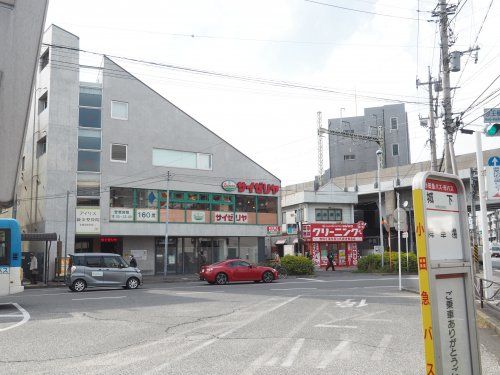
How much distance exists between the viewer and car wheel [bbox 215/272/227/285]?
25938 mm

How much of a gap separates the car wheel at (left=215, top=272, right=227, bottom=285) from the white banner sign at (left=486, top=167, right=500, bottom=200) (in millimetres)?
14925

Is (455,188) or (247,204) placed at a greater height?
(247,204)

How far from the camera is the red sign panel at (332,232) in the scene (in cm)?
4479

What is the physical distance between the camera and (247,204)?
39.1 meters

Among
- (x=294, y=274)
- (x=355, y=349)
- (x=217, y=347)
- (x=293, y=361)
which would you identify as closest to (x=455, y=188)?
(x=293, y=361)

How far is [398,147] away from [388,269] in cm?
3971

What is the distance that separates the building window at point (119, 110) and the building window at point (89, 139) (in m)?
1.76

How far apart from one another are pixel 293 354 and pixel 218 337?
2.16m

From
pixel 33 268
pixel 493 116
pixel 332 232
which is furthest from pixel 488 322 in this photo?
pixel 332 232

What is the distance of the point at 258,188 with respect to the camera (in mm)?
39156

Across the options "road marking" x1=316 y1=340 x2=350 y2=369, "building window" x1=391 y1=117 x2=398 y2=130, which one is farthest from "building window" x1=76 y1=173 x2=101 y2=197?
"building window" x1=391 y1=117 x2=398 y2=130

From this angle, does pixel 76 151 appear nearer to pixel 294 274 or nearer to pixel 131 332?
pixel 294 274

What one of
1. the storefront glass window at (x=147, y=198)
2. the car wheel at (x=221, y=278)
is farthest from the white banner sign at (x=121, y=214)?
the car wheel at (x=221, y=278)

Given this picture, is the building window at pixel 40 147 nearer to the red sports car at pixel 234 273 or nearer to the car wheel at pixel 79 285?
the car wheel at pixel 79 285
